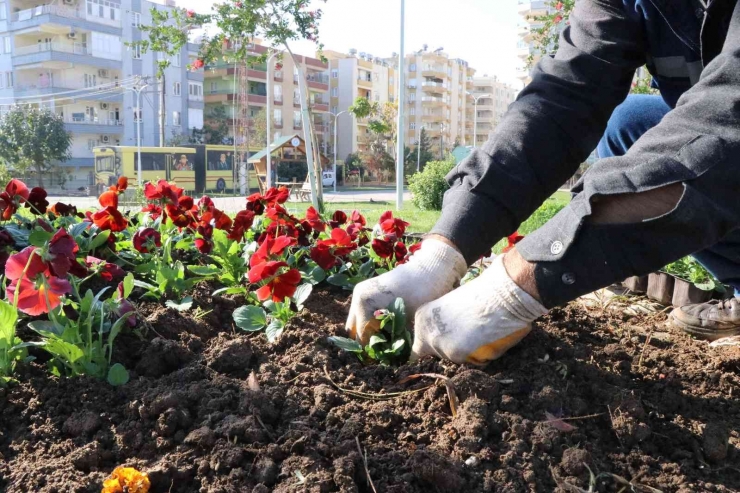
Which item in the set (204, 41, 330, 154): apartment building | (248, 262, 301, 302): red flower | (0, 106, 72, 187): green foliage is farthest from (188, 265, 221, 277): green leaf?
(204, 41, 330, 154): apartment building

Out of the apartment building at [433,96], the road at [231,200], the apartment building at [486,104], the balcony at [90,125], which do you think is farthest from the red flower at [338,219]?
the apartment building at [486,104]

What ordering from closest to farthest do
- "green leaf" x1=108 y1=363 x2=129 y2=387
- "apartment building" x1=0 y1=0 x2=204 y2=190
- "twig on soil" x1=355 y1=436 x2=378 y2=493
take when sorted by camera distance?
"twig on soil" x1=355 y1=436 x2=378 y2=493 < "green leaf" x1=108 y1=363 x2=129 y2=387 < "apartment building" x1=0 y1=0 x2=204 y2=190

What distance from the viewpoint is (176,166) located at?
29203mm

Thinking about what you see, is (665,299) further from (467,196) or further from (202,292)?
(202,292)

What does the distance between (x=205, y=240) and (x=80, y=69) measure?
1672 inches

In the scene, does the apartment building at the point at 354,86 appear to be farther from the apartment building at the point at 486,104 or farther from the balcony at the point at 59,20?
the balcony at the point at 59,20

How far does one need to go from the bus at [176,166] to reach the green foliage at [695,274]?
24973 mm

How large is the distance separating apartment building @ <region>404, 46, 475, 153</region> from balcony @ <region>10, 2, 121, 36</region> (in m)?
38.1

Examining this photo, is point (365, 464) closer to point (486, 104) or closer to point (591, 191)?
point (591, 191)

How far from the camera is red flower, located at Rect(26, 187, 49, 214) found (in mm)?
2248

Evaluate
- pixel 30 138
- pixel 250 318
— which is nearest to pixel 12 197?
pixel 250 318

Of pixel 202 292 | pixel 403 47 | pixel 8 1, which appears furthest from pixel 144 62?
pixel 202 292

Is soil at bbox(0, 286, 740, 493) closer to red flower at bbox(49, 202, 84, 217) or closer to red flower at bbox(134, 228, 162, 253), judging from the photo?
red flower at bbox(134, 228, 162, 253)

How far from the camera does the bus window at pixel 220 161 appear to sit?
31297mm
